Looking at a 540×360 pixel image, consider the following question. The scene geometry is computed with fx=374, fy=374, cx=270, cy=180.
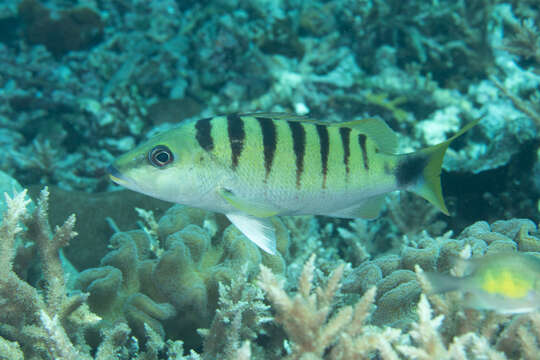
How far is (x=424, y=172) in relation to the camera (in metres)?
2.64

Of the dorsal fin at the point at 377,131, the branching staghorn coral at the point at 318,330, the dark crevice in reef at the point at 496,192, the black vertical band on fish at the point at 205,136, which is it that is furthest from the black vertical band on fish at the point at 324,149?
the dark crevice in reef at the point at 496,192

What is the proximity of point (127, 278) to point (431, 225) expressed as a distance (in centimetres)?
375

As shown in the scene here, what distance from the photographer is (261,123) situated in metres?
2.40

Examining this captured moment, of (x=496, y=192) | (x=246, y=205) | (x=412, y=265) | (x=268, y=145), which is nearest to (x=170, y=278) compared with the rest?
(x=246, y=205)

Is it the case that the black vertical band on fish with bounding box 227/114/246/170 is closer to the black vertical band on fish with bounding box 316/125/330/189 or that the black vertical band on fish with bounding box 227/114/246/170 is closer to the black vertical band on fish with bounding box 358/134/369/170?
the black vertical band on fish with bounding box 316/125/330/189

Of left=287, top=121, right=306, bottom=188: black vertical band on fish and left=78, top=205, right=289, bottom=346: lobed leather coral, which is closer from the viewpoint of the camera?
left=287, top=121, right=306, bottom=188: black vertical band on fish

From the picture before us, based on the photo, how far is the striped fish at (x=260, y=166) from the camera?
233 centimetres

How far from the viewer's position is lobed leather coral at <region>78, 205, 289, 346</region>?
2941 millimetres

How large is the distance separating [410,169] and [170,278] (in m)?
2.08

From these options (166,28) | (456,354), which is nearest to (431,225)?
(456,354)

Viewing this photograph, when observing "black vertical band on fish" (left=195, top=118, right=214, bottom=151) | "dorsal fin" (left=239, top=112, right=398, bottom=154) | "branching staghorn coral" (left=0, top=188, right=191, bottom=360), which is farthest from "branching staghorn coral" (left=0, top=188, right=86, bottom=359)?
"dorsal fin" (left=239, top=112, right=398, bottom=154)

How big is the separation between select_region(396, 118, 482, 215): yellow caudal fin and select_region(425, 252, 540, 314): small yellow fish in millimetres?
887

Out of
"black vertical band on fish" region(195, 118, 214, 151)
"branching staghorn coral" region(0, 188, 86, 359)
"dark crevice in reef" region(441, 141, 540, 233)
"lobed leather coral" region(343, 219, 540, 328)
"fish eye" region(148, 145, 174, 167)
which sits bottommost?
"dark crevice in reef" region(441, 141, 540, 233)

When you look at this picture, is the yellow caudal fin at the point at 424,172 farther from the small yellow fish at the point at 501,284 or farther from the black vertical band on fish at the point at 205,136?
the black vertical band on fish at the point at 205,136
